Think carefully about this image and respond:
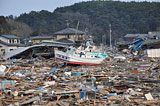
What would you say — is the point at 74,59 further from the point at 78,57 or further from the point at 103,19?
the point at 103,19

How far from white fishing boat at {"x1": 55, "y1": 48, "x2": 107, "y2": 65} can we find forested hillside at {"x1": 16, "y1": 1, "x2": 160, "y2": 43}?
2186 inches

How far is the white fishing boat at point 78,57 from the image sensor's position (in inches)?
979

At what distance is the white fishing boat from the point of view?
24.9 meters

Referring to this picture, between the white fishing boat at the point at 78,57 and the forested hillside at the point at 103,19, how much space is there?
5554cm

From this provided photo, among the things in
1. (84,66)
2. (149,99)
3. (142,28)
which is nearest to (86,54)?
(84,66)

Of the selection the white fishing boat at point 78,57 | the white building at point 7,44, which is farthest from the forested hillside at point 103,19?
the white fishing boat at point 78,57

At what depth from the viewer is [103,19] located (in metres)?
96.2

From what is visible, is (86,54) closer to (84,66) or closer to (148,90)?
(84,66)

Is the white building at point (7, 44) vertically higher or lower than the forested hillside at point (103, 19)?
lower

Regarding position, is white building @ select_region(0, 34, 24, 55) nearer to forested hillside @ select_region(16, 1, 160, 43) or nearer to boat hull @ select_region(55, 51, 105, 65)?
boat hull @ select_region(55, 51, 105, 65)

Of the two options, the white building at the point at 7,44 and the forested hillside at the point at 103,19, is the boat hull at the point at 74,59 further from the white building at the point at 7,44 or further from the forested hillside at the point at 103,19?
the forested hillside at the point at 103,19

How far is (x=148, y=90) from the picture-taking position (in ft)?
43.1

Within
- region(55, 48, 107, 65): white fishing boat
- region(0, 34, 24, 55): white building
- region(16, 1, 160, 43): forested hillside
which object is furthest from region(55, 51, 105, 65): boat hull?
region(16, 1, 160, 43): forested hillside

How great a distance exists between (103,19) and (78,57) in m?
72.8
